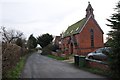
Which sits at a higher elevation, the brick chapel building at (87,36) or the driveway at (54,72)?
the brick chapel building at (87,36)

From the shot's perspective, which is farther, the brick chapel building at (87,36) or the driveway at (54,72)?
the brick chapel building at (87,36)

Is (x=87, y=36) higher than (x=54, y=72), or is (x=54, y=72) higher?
(x=87, y=36)

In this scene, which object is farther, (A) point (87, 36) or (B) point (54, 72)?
(A) point (87, 36)

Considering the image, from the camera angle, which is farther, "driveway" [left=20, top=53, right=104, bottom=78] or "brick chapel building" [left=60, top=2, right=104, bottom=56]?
"brick chapel building" [left=60, top=2, right=104, bottom=56]

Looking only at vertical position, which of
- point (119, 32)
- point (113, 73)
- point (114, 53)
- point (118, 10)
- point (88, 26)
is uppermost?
point (88, 26)

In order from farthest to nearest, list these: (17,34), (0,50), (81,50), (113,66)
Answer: (17,34) < (81,50) < (113,66) < (0,50)

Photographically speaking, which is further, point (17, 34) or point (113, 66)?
point (17, 34)

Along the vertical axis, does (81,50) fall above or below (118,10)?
below

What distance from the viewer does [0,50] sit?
29.6 feet

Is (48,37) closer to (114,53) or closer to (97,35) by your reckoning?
(97,35)

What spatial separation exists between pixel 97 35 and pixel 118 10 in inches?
1404

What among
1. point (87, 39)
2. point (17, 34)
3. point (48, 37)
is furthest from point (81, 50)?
point (48, 37)

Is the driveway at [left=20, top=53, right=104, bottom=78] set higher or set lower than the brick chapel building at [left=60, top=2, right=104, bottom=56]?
lower

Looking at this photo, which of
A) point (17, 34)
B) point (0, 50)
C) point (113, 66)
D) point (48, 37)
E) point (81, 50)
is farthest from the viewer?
point (48, 37)
